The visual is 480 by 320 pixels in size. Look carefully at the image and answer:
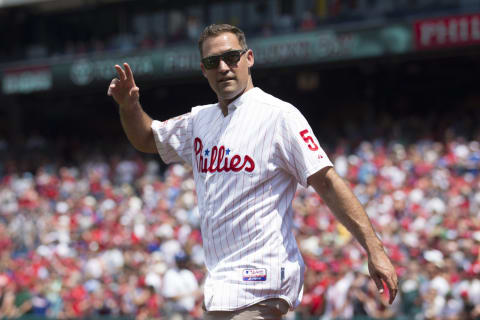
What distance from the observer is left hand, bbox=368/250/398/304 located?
9.04 feet

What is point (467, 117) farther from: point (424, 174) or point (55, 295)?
point (55, 295)

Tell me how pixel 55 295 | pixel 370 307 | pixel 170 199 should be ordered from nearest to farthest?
pixel 370 307 → pixel 55 295 → pixel 170 199

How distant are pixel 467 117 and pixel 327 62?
3.55 meters

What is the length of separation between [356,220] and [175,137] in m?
1.00

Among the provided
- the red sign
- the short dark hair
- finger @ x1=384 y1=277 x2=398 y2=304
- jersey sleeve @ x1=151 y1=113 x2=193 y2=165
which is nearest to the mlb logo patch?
finger @ x1=384 y1=277 x2=398 y2=304

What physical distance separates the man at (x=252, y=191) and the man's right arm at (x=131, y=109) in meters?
0.39

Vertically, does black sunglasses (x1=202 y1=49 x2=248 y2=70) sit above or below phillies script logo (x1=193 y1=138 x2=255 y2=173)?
above

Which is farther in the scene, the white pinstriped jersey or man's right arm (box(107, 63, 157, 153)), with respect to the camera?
man's right arm (box(107, 63, 157, 153))

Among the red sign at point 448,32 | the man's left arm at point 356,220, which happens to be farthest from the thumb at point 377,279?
the red sign at point 448,32

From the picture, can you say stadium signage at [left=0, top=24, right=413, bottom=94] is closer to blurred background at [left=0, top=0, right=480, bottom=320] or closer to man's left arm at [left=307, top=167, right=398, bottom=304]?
blurred background at [left=0, top=0, right=480, bottom=320]

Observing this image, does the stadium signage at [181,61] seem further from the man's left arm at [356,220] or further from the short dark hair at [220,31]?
the man's left arm at [356,220]

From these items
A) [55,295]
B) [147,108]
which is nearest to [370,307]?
[55,295]

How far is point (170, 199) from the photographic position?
1480cm

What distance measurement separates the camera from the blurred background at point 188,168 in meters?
9.91
